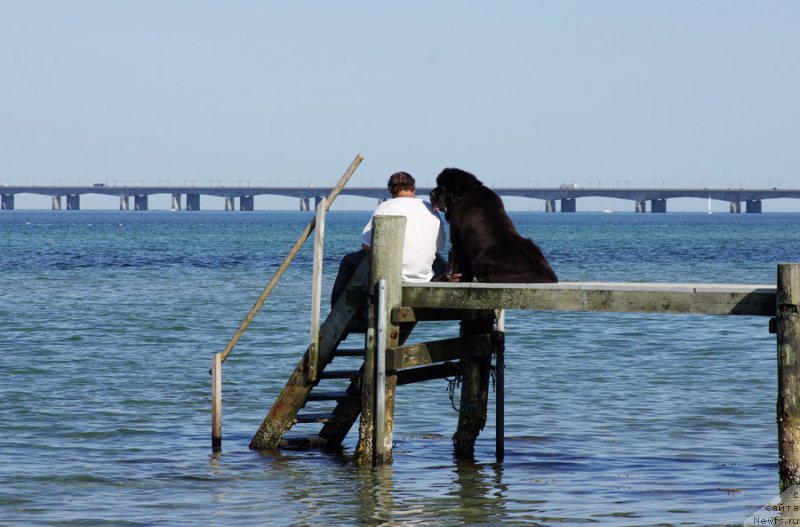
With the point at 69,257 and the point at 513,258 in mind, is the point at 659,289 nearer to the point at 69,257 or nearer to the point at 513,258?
the point at 513,258

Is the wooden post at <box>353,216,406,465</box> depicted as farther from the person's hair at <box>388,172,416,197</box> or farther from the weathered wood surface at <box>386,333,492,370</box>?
the person's hair at <box>388,172,416,197</box>

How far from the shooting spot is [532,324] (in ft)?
86.1

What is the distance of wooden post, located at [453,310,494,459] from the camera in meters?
11.7

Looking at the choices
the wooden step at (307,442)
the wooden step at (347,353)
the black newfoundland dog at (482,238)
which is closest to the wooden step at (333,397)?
the wooden step at (347,353)

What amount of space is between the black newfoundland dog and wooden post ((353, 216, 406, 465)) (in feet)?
1.71

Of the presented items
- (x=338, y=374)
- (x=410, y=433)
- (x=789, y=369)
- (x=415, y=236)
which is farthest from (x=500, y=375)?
(x=789, y=369)

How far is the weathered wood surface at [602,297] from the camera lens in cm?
911

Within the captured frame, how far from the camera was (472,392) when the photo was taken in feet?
38.8

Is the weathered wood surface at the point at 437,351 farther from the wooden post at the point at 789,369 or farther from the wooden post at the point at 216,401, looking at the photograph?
the wooden post at the point at 789,369

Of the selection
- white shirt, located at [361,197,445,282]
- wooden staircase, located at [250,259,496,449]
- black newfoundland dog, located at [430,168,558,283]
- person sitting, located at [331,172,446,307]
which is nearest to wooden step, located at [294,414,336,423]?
wooden staircase, located at [250,259,496,449]

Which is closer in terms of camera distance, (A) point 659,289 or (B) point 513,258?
(A) point 659,289

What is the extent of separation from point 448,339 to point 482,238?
3.97 ft

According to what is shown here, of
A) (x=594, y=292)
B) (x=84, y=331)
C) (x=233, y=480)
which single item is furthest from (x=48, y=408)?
(x=84, y=331)

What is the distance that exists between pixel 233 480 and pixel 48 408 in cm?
484
